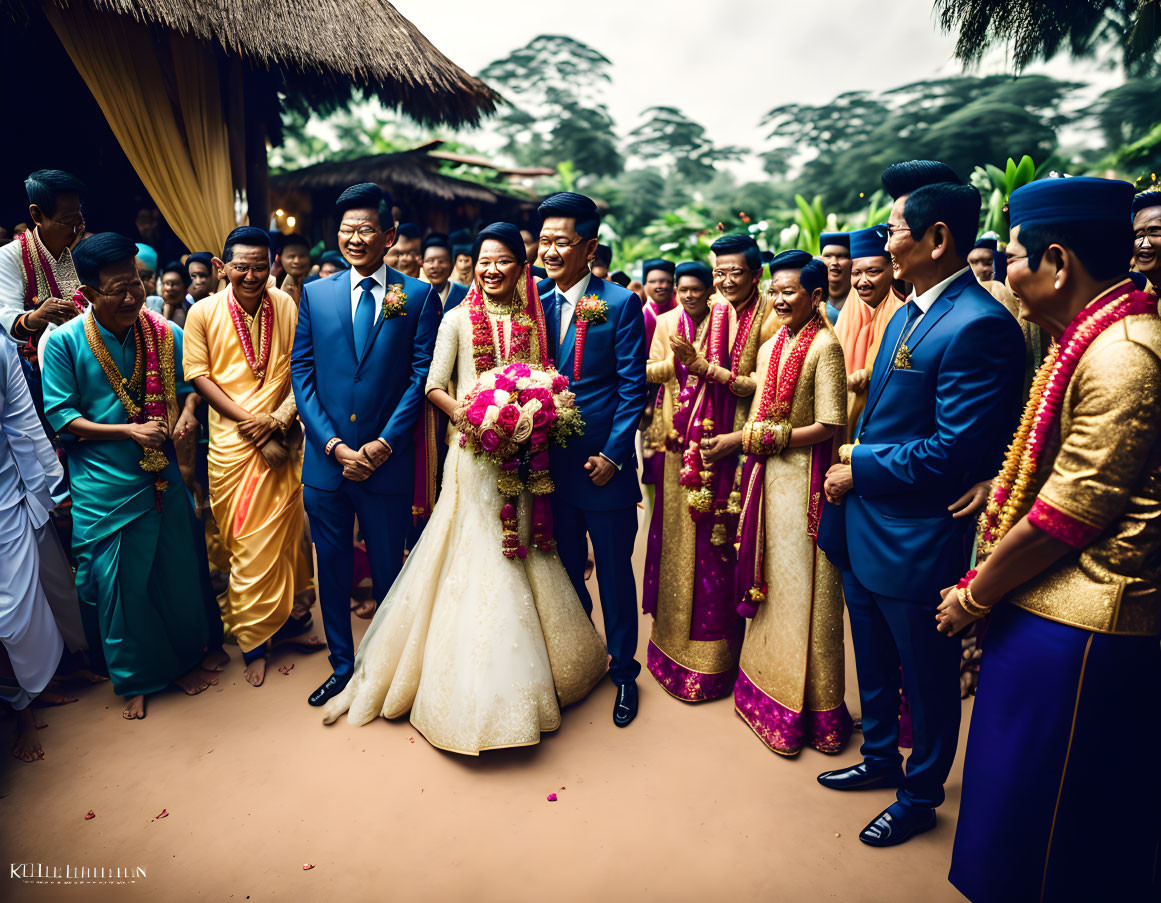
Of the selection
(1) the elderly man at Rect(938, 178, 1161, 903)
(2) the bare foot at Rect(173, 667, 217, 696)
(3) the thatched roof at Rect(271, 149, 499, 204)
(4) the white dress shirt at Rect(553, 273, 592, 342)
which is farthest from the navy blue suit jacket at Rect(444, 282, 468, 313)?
(3) the thatched roof at Rect(271, 149, 499, 204)

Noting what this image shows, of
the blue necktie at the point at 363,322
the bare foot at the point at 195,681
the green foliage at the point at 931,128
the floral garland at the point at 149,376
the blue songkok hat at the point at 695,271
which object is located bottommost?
the bare foot at the point at 195,681

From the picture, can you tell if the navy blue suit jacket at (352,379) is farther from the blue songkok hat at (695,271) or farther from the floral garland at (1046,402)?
the floral garland at (1046,402)

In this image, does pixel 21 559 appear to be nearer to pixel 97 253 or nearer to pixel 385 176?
pixel 97 253

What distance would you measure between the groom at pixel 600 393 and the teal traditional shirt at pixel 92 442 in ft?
7.64

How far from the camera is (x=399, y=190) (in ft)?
47.0

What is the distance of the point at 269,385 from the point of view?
13.6 feet

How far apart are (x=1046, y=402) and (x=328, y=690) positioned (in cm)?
369

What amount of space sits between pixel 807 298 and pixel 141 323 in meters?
3.64

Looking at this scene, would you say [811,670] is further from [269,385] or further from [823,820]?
[269,385]

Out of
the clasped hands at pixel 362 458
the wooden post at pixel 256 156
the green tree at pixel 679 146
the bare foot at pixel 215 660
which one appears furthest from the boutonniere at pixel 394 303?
the green tree at pixel 679 146

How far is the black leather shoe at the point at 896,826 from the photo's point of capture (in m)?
2.82

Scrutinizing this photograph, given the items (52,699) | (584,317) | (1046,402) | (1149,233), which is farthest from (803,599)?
(52,699)

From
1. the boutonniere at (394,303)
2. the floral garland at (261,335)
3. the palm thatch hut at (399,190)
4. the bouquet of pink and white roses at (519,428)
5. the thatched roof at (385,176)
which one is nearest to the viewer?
the bouquet of pink and white roses at (519,428)

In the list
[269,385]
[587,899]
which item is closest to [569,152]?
[269,385]
